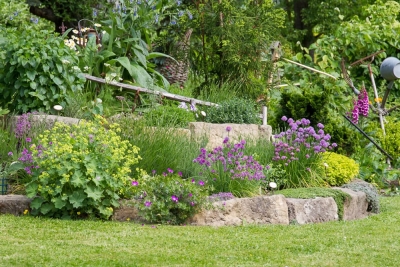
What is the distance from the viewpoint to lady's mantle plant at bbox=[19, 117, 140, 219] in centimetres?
635

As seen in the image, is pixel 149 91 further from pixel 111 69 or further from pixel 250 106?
pixel 250 106

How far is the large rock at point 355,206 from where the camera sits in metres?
7.67

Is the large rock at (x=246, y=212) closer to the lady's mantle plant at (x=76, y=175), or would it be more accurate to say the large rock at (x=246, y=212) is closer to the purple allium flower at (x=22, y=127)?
the lady's mantle plant at (x=76, y=175)

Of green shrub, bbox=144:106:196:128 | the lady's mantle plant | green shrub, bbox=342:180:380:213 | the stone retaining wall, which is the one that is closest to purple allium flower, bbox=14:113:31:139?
the lady's mantle plant

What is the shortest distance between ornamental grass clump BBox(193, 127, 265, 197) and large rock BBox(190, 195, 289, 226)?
1.21 ft

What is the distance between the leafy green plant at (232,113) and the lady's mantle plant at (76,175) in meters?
2.68

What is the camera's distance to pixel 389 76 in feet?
35.7

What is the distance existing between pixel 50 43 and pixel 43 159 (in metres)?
2.26

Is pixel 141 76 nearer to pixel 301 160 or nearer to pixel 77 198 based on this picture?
pixel 301 160

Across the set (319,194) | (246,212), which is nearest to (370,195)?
(319,194)

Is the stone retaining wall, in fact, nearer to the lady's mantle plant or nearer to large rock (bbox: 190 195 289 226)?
large rock (bbox: 190 195 289 226)

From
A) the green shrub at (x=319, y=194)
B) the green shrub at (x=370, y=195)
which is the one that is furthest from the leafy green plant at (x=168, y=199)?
the green shrub at (x=370, y=195)

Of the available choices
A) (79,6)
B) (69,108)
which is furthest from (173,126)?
(79,6)

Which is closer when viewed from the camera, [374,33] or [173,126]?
[173,126]
